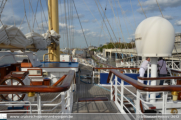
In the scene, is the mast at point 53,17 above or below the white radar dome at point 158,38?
above

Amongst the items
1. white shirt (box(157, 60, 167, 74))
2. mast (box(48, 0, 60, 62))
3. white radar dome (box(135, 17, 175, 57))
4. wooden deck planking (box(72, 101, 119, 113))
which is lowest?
wooden deck planking (box(72, 101, 119, 113))

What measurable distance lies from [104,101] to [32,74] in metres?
3.46

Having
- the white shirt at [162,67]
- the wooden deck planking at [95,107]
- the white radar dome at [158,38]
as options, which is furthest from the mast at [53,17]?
the white radar dome at [158,38]

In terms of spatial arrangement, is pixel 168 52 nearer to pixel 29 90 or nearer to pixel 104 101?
pixel 104 101

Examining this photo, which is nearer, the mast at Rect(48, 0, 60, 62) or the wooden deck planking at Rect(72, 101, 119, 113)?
the wooden deck planking at Rect(72, 101, 119, 113)

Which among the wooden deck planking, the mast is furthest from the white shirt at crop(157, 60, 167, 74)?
the mast

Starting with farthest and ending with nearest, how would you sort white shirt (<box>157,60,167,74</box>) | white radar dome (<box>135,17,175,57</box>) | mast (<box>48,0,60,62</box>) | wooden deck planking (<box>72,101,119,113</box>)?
mast (<box>48,0,60,62</box>) < white shirt (<box>157,60,167,74</box>) < wooden deck planking (<box>72,101,119,113</box>) < white radar dome (<box>135,17,175,57</box>)

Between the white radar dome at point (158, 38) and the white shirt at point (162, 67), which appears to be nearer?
the white radar dome at point (158, 38)

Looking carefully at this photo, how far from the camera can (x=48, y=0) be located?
28.5ft

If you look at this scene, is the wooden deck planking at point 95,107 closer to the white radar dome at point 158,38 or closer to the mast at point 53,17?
the white radar dome at point 158,38

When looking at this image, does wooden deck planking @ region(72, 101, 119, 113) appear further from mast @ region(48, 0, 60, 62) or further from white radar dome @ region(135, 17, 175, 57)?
mast @ region(48, 0, 60, 62)

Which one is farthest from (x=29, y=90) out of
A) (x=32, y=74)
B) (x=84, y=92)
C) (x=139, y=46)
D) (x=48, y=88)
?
(x=32, y=74)

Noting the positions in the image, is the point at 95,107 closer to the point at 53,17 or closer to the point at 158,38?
the point at 158,38

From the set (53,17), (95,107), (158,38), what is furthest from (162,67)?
(53,17)
